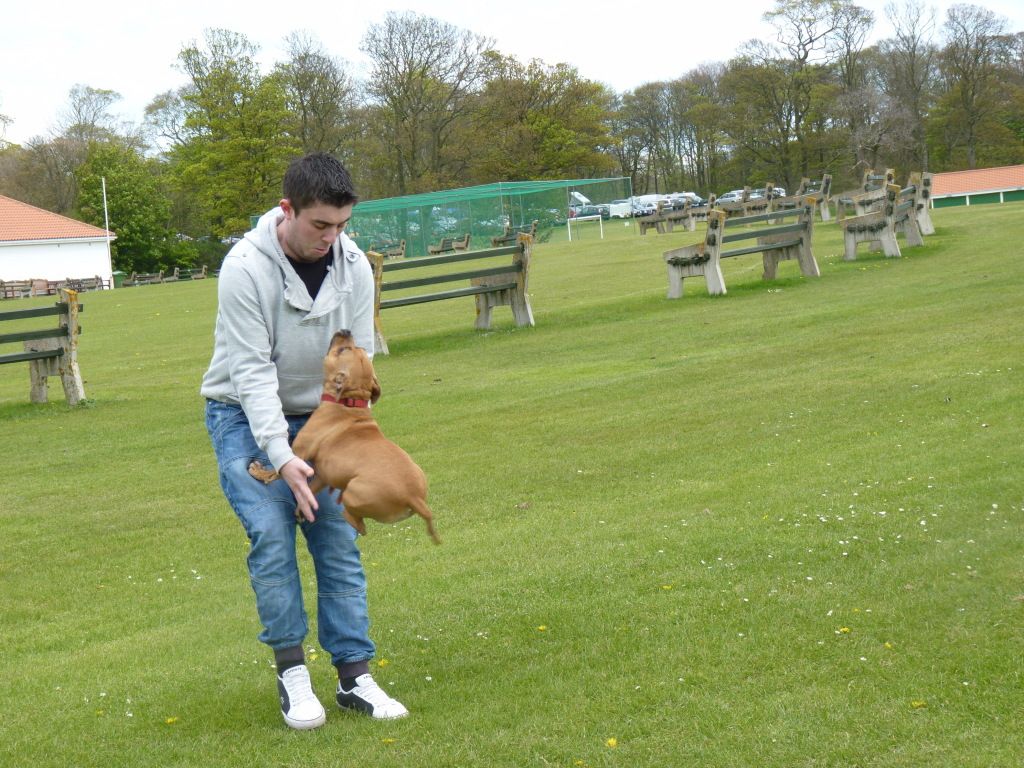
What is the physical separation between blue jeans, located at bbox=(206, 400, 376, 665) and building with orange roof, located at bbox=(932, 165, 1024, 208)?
53.7m

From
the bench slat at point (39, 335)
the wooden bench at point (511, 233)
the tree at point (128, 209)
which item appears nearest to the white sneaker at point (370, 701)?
the bench slat at point (39, 335)

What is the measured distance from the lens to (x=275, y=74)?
249ft

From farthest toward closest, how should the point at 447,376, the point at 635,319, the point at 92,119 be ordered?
1. the point at 92,119
2. the point at 635,319
3. the point at 447,376

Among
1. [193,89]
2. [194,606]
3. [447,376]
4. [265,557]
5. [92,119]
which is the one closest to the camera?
[265,557]

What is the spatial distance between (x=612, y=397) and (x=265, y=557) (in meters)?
7.36

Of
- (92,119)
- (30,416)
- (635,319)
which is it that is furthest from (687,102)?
(30,416)

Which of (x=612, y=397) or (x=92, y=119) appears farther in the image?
(x=92, y=119)

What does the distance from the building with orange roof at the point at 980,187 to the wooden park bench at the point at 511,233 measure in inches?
734

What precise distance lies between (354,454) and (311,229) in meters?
0.80

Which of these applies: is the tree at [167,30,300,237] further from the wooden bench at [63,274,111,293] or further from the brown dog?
the brown dog

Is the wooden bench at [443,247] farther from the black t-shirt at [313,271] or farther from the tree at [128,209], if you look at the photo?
the black t-shirt at [313,271]

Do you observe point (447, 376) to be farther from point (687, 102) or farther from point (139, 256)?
point (687, 102)

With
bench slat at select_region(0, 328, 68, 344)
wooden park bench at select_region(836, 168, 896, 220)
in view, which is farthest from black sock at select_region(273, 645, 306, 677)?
wooden park bench at select_region(836, 168, 896, 220)

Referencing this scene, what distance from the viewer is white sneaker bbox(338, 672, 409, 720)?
430 cm
